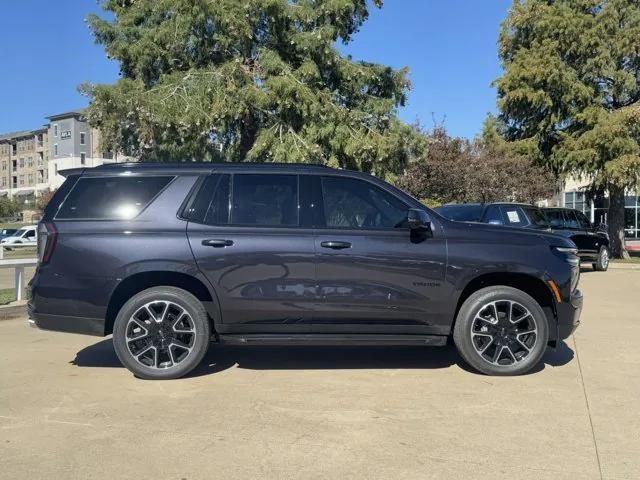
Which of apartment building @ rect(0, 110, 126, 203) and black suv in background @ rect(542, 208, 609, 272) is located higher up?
apartment building @ rect(0, 110, 126, 203)

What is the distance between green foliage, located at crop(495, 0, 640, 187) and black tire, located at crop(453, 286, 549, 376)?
16.8 m

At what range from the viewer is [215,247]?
566cm

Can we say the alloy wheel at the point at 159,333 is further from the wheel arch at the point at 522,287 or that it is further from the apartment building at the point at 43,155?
the apartment building at the point at 43,155

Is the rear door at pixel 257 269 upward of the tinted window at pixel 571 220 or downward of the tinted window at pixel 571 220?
downward

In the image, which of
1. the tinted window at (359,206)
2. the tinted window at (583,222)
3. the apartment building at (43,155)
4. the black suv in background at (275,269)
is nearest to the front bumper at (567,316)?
the black suv in background at (275,269)

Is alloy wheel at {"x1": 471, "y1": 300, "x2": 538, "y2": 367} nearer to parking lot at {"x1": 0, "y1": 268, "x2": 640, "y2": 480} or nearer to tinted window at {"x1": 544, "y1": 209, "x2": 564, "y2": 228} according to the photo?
A: parking lot at {"x1": 0, "y1": 268, "x2": 640, "y2": 480}

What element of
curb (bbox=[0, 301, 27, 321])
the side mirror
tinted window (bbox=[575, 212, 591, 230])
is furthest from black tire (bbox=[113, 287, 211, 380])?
tinted window (bbox=[575, 212, 591, 230])

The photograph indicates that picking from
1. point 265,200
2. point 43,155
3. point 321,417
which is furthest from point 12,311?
point 43,155

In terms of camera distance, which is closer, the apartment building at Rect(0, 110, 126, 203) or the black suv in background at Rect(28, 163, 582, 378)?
the black suv in background at Rect(28, 163, 582, 378)

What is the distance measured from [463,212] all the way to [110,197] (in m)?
8.34

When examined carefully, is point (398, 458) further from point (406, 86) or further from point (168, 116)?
point (406, 86)

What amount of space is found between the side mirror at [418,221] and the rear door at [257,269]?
0.90 meters

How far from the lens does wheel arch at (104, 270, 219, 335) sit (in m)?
5.79

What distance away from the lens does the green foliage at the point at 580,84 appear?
21125mm
